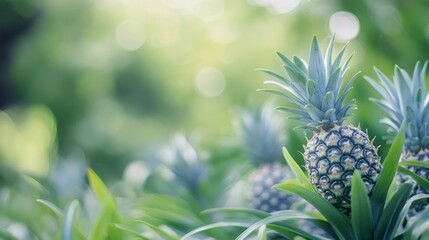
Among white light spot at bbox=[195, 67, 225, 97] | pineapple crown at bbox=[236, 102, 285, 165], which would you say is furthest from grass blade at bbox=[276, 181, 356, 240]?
white light spot at bbox=[195, 67, 225, 97]

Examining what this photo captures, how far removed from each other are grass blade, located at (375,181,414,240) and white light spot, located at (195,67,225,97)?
3.36 meters

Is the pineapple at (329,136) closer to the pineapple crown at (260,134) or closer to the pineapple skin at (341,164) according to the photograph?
the pineapple skin at (341,164)

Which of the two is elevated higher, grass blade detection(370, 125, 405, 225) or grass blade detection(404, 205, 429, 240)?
grass blade detection(370, 125, 405, 225)

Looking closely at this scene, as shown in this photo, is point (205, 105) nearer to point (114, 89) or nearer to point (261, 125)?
point (114, 89)

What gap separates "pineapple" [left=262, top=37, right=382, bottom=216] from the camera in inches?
34.9

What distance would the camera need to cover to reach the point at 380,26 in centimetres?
289

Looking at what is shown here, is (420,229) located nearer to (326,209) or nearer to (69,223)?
(326,209)

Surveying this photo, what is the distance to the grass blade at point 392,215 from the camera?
2.81ft

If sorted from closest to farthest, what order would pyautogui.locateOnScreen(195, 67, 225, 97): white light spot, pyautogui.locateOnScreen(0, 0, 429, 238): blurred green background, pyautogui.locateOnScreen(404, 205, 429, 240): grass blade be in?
1. pyautogui.locateOnScreen(404, 205, 429, 240): grass blade
2. pyautogui.locateOnScreen(0, 0, 429, 238): blurred green background
3. pyautogui.locateOnScreen(195, 67, 225, 97): white light spot

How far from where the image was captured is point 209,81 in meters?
4.41

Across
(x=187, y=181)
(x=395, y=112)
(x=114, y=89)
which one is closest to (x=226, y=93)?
(x=114, y=89)

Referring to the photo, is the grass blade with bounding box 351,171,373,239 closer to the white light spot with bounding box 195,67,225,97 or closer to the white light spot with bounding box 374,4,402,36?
the white light spot with bounding box 374,4,402,36

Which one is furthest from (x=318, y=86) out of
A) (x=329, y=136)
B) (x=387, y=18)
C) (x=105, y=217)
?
(x=387, y=18)

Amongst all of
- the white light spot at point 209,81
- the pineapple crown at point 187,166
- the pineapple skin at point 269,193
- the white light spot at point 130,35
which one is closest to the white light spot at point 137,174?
the pineapple crown at point 187,166
